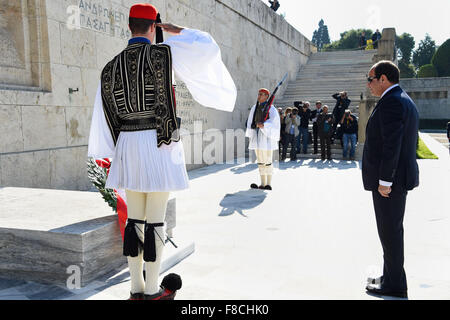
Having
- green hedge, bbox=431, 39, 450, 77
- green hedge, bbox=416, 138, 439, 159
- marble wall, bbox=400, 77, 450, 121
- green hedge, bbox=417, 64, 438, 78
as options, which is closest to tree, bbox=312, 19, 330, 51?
green hedge, bbox=431, 39, 450, 77

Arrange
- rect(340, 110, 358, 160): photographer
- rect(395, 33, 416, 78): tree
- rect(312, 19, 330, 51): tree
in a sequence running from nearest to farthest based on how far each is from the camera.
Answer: rect(340, 110, 358, 160): photographer, rect(395, 33, 416, 78): tree, rect(312, 19, 330, 51): tree

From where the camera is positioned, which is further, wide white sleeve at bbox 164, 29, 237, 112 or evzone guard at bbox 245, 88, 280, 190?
evzone guard at bbox 245, 88, 280, 190

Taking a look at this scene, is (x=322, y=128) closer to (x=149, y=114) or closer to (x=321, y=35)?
(x=149, y=114)

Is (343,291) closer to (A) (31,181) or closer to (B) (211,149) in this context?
(A) (31,181)

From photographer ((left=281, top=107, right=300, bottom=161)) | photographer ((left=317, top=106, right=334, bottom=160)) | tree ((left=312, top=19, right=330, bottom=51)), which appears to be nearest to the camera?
photographer ((left=317, top=106, right=334, bottom=160))

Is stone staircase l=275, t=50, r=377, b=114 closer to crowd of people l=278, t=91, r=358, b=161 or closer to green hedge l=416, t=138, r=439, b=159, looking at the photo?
green hedge l=416, t=138, r=439, b=159

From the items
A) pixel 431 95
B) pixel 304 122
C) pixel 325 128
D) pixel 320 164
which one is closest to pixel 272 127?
pixel 320 164

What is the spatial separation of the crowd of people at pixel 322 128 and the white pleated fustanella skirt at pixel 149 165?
11.0 metres

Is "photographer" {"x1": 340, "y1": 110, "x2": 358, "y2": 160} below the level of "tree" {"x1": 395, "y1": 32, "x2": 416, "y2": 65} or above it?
below

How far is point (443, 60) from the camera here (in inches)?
1700

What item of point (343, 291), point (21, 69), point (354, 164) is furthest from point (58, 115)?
point (354, 164)

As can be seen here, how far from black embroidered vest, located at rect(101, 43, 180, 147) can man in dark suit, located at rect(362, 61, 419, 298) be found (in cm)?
156

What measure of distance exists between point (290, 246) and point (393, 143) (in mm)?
1959

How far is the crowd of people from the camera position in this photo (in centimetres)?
1344
